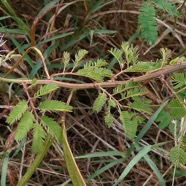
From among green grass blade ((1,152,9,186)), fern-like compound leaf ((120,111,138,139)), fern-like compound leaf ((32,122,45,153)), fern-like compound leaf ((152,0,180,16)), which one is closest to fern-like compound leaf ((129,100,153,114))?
fern-like compound leaf ((120,111,138,139))

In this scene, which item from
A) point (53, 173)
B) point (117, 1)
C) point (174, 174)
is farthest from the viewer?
point (117, 1)

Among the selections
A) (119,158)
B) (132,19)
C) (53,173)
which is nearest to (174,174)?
(119,158)

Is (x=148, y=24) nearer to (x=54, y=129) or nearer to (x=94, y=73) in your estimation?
(x=94, y=73)

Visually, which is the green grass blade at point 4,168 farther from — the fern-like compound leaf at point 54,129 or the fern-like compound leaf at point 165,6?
the fern-like compound leaf at point 165,6

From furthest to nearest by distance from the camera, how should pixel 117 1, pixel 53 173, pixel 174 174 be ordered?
pixel 117 1
pixel 53 173
pixel 174 174

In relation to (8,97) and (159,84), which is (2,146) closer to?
(8,97)

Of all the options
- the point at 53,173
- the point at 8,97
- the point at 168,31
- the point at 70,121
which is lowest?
the point at 53,173

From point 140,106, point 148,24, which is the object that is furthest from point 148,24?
point 140,106
